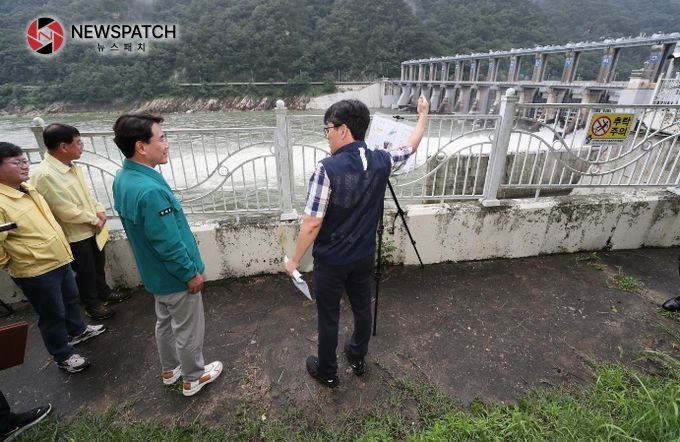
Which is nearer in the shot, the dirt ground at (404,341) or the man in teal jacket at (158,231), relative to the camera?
the man in teal jacket at (158,231)

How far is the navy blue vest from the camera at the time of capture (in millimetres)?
1609

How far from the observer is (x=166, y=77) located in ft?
147

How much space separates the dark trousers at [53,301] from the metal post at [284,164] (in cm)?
168

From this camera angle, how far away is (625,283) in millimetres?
3098

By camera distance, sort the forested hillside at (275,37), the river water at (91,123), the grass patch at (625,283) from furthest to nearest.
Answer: the forested hillside at (275,37) → the river water at (91,123) → the grass patch at (625,283)

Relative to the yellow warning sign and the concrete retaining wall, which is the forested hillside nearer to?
the concrete retaining wall

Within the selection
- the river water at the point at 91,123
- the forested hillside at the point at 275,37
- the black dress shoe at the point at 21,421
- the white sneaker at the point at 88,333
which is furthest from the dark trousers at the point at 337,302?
the forested hillside at the point at 275,37

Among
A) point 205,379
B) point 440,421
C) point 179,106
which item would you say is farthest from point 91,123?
point 440,421

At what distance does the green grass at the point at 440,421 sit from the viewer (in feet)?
5.76

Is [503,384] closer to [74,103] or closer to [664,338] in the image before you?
[664,338]

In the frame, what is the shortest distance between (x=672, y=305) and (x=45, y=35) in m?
17.3

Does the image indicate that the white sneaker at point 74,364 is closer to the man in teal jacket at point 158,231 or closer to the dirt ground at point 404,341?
the dirt ground at point 404,341

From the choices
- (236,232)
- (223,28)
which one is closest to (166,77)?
(223,28)

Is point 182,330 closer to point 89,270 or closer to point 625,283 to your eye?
point 89,270
